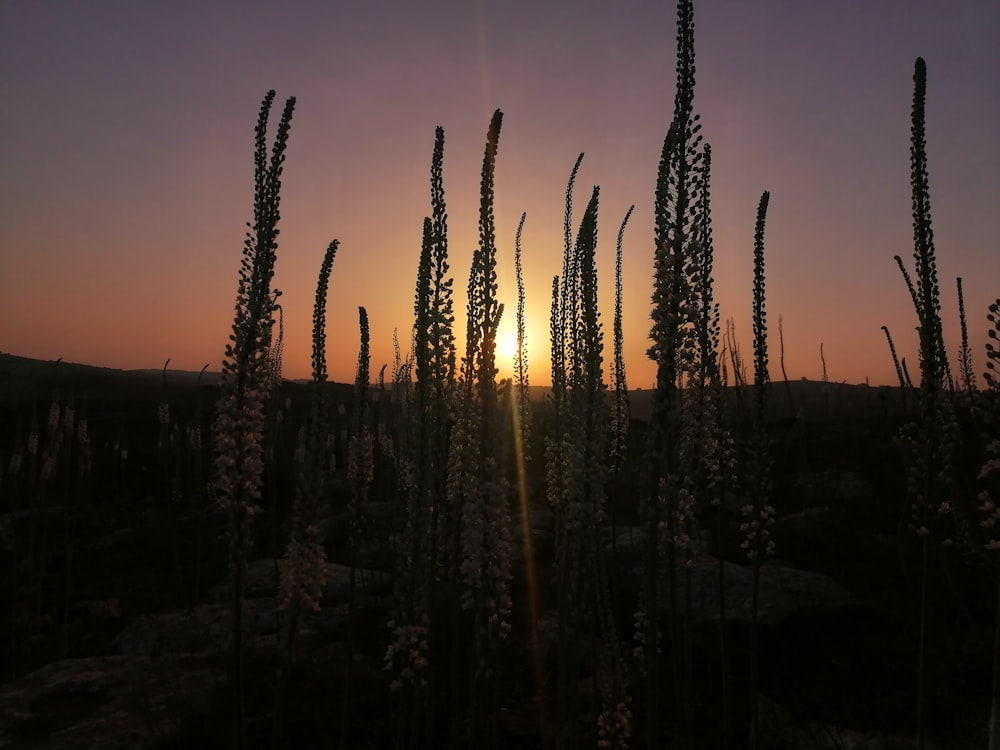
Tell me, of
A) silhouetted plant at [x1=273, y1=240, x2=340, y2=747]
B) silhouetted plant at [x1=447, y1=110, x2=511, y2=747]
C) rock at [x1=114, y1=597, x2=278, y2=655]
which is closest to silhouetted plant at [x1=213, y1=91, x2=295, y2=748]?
silhouetted plant at [x1=273, y1=240, x2=340, y2=747]

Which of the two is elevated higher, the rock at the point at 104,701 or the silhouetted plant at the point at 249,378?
the silhouetted plant at the point at 249,378

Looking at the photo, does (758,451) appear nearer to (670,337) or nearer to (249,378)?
(670,337)

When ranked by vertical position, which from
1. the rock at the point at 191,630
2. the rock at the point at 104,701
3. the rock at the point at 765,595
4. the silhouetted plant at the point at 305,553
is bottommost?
the rock at the point at 191,630

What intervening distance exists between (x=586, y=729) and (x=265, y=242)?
24.2 feet

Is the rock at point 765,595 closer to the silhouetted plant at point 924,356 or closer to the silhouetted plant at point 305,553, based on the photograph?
the silhouetted plant at point 924,356

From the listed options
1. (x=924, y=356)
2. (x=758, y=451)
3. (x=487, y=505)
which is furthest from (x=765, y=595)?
(x=487, y=505)

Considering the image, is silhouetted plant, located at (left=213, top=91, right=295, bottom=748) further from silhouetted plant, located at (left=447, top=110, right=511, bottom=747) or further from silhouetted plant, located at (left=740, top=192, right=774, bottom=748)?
silhouetted plant, located at (left=740, top=192, right=774, bottom=748)

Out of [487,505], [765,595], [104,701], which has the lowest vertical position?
[104,701]

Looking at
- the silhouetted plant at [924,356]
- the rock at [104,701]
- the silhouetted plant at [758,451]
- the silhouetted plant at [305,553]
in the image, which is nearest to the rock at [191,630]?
the rock at [104,701]

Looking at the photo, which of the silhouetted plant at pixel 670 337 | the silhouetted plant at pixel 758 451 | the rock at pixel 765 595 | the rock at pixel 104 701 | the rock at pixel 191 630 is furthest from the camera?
the rock at pixel 191 630

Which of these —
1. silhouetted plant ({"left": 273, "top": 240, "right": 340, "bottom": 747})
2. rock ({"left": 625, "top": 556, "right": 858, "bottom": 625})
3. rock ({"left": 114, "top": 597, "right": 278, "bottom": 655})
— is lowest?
rock ({"left": 114, "top": 597, "right": 278, "bottom": 655})

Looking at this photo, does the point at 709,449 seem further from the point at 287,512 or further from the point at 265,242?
the point at 287,512

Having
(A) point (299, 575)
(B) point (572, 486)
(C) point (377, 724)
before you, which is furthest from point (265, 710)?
(B) point (572, 486)

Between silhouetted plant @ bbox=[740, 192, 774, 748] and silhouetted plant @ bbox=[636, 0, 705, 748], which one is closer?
silhouetted plant @ bbox=[636, 0, 705, 748]
